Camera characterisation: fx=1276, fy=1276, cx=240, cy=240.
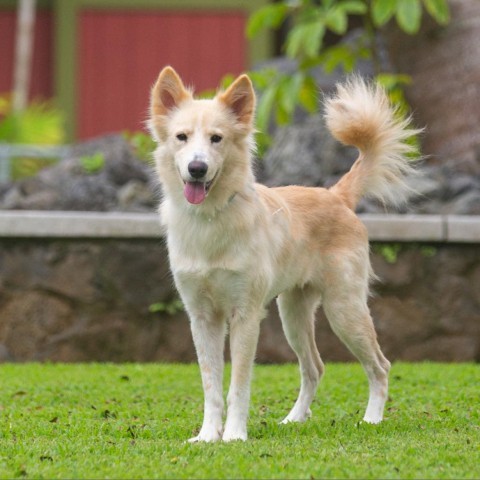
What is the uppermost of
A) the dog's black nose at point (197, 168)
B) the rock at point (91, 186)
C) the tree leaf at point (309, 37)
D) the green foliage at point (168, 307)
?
the tree leaf at point (309, 37)

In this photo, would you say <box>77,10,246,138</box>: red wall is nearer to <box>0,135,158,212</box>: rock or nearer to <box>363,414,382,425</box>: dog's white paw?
<box>0,135,158,212</box>: rock

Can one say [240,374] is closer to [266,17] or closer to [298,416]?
[298,416]

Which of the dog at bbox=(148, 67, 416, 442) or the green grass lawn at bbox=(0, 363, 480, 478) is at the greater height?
the dog at bbox=(148, 67, 416, 442)

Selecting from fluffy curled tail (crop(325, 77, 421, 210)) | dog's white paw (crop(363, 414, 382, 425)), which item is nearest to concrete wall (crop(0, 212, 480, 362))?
fluffy curled tail (crop(325, 77, 421, 210))

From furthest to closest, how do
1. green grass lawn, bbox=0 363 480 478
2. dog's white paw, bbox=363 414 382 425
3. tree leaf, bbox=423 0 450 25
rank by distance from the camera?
tree leaf, bbox=423 0 450 25, dog's white paw, bbox=363 414 382 425, green grass lawn, bbox=0 363 480 478

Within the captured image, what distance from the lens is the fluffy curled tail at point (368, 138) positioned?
683 cm

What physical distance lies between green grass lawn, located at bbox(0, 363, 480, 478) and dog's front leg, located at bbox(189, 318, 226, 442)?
0.68 ft

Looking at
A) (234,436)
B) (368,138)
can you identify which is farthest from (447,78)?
(234,436)

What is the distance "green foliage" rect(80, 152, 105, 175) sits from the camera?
1098 centimetres

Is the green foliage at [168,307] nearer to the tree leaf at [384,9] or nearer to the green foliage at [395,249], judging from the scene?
the green foliage at [395,249]

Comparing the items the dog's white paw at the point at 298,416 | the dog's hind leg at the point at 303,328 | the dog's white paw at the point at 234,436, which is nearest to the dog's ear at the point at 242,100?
the dog's hind leg at the point at 303,328

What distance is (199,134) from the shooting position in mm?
5715

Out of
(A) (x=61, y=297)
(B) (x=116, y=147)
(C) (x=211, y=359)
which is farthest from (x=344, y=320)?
(B) (x=116, y=147)

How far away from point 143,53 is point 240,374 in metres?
11.0
